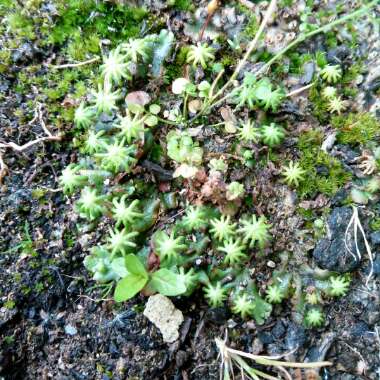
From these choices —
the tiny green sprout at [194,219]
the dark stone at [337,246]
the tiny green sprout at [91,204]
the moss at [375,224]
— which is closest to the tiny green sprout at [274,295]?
the dark stone at [337,246]

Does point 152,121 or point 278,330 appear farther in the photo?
point 152,121

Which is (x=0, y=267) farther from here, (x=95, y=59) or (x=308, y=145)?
(x=308, y=145)

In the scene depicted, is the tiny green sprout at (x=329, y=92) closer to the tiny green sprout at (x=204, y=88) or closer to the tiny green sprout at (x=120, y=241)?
the tiny green sprout at (x=204, y=88)

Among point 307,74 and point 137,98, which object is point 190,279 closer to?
point 137,98

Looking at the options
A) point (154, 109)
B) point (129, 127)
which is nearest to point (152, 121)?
point (154, 109)

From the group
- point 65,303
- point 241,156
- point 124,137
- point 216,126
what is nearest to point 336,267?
point 241,156

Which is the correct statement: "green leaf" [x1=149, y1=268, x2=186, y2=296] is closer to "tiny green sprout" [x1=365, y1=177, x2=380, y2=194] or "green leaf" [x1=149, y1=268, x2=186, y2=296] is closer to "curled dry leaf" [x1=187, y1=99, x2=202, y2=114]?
"curled dry leaf" [x1=187, y1=99, x2=202, y2=114]

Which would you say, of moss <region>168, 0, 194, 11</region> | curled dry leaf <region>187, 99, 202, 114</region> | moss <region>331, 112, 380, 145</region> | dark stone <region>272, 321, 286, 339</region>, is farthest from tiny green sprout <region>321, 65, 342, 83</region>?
dark stone <region>272, 321, 286, 339</region>
